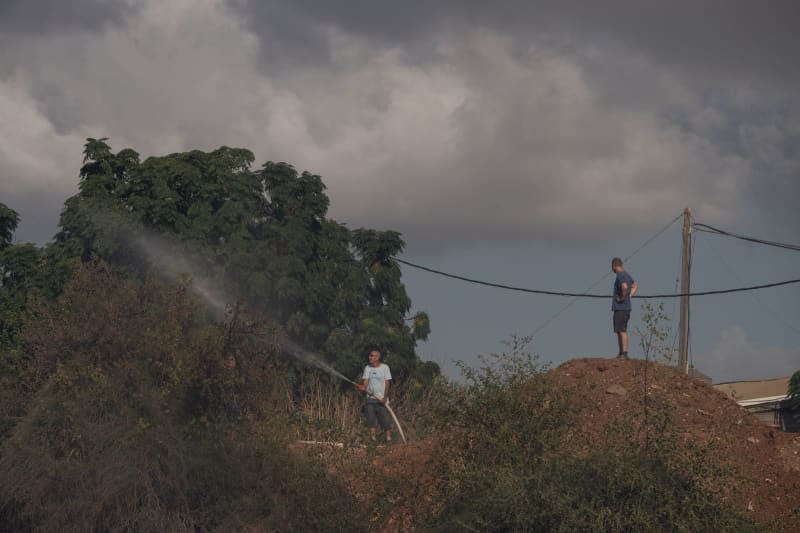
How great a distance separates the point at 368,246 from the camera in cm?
2712

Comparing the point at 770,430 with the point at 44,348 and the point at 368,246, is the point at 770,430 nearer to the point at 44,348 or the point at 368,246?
the point at 44,348

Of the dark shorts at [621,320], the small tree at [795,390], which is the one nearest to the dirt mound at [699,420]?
the dark shorts at [621,320]

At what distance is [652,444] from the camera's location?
8.97 m

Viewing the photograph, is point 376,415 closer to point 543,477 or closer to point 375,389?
point 375,389

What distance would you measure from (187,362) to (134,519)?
1773 millimetres

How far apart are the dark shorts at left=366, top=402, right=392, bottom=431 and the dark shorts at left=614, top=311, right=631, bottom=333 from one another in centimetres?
425

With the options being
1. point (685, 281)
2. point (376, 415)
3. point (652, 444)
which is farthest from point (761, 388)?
point (652, 444)

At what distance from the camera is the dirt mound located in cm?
1097

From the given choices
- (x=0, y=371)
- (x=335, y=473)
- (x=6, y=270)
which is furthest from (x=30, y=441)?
(x=6, y=270)

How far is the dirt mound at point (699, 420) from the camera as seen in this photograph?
36.0 ft

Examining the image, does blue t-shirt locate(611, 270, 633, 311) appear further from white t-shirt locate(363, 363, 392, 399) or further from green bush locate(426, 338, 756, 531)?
green bush locate(426, 338, 756, 531)

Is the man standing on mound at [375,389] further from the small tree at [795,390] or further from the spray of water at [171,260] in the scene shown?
the small tree at [795,390]

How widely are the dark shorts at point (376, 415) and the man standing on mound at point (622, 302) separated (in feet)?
13.8

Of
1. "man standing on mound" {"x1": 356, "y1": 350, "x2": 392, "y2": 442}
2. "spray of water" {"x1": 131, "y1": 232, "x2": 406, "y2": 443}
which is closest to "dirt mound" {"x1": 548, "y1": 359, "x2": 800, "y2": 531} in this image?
"man standing on mound" {"x1": 356, "y1": 350, "x2": 392, "y2": 442}
